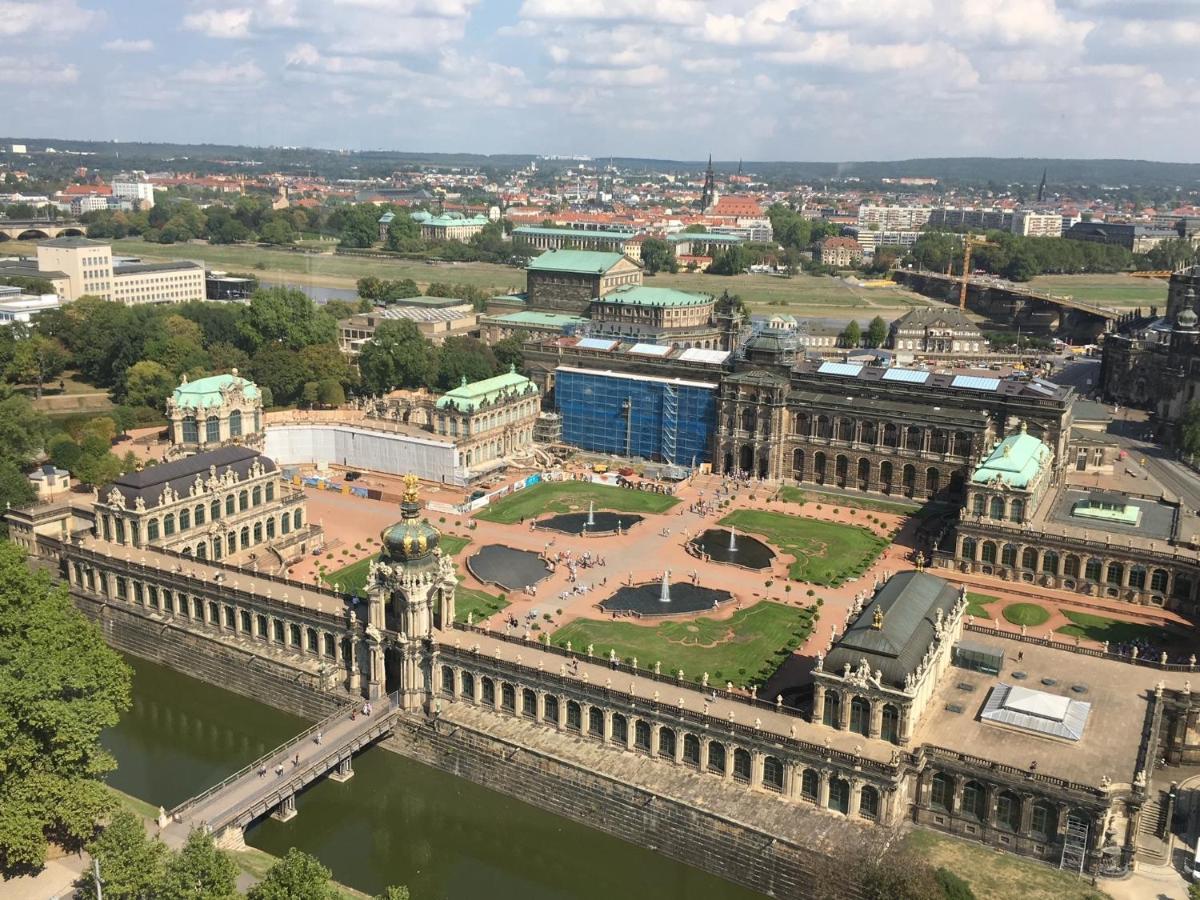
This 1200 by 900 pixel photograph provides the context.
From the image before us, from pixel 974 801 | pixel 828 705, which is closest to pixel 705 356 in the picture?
pixel 828 705

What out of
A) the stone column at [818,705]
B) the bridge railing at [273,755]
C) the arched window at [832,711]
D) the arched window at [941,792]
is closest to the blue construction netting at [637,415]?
the bridge railing at [273,755]

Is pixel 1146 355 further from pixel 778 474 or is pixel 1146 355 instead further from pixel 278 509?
pixel 278 509

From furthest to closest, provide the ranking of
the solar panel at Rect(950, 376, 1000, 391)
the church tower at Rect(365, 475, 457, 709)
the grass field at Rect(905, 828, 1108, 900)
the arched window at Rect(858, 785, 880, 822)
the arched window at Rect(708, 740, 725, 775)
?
the solar panel at Rect(950, 376, 1000, 391) < the church tower at Rect(365, 475, 457, 709) < the arched window at Rect(708, 740, 725, 775) < the arched window at Rect(858, 785, 880, 822) < the grass field at Rect(905, 828, 1108, 900)

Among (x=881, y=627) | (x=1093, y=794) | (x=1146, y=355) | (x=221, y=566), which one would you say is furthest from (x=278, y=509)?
(x=1146, y=355)

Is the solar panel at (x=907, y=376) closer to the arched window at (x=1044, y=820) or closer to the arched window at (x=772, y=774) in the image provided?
the arched window at (x=772, y=774)

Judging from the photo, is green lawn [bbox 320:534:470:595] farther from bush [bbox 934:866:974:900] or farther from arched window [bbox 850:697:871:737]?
bush [bbox 934:866:974:900]

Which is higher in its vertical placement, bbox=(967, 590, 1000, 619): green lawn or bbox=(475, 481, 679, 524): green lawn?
bbox=(475, 481, 679, 524): green lawn

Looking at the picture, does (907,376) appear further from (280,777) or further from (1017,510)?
(280,777)

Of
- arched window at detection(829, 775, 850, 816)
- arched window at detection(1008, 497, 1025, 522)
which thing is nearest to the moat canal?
arched window at detection(829, 775, 850, 816)
